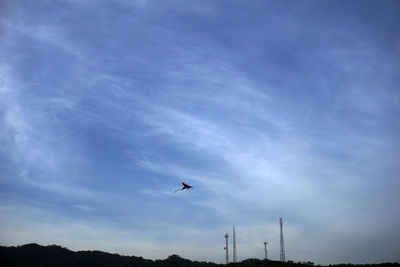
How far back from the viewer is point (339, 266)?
60000 mm

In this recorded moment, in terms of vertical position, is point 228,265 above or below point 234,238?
below

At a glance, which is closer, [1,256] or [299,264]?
[299,264]

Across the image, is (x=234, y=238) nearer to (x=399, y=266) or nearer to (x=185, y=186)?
(x=399, y=266)

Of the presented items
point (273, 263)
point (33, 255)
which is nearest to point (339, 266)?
point (273, 263)

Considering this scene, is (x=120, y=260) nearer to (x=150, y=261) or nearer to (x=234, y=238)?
(x=150, y=261)

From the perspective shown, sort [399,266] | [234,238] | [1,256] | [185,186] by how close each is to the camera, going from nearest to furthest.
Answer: [185,186], [399,266], [234,238], [1,256]

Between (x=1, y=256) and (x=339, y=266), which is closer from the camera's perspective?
(x=339, y=266)

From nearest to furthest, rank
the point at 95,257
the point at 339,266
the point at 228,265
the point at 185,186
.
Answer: the point at 185,186
the point at 339,266
the point at 228,265
the point at 95,257

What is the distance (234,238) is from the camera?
241 feet

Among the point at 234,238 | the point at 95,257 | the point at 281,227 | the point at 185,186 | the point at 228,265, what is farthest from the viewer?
the point at 95,257

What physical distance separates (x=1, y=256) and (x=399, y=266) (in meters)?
97.3

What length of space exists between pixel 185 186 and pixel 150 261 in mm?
81512

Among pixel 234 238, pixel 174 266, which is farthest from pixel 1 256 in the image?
pixel 234 238

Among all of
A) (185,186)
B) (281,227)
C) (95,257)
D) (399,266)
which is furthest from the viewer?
(95,257)
